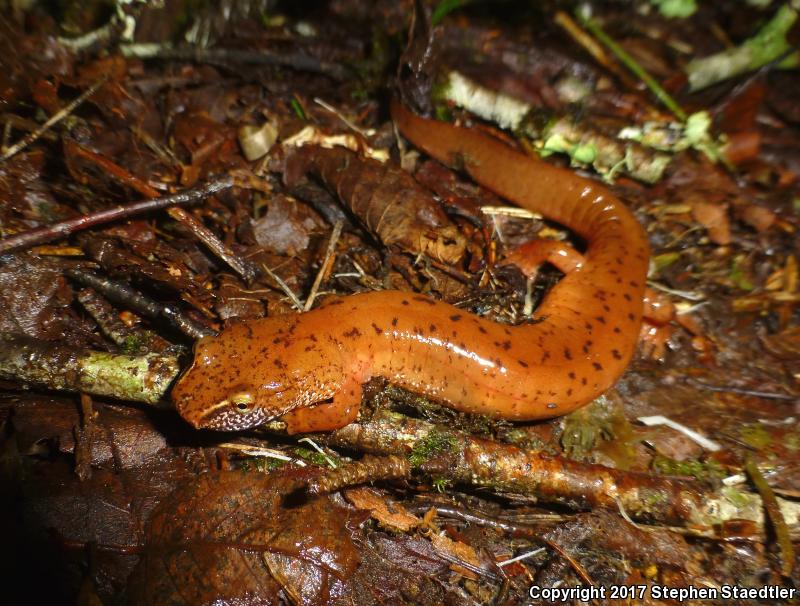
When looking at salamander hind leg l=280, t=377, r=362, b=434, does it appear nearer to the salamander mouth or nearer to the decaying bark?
the salamander mouth

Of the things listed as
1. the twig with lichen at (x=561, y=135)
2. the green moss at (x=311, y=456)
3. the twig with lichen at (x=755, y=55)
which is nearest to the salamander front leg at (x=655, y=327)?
the twig with lichen at (x=561, y=135)

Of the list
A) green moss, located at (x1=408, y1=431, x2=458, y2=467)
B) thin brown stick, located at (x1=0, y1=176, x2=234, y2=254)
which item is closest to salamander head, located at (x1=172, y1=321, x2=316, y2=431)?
green moss, located at (x1=408, y1=431, x2=458, y2=467)

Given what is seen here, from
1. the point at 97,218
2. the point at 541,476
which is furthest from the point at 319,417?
the point at 97,218

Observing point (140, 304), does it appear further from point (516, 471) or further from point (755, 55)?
point (755, 55)

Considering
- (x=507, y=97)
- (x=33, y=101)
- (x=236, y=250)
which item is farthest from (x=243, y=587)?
(x=507, y=97)

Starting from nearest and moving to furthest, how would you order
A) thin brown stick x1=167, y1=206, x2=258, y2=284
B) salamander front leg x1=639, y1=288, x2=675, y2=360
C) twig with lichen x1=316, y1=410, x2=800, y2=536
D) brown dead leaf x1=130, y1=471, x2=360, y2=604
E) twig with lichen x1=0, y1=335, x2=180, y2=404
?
1. brown dead leaf x1=130, y1=471, x2=360, y2=604
2. twig with lichen x1=0, y1=335, x2=180, y2=404
3. twig with lichen x1=316, y1=410, x2=800, y2=536
4. thin brown stick x1=167, y1=206, x2=258, y2=284
5. salamander front leg x1=639, y1=288, x2=675, y2=360

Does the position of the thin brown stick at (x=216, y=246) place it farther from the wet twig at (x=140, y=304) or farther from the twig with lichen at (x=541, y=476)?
the twig with lichen at (x=541, y=476)

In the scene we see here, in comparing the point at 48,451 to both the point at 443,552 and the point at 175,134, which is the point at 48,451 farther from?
the point at 175,134
